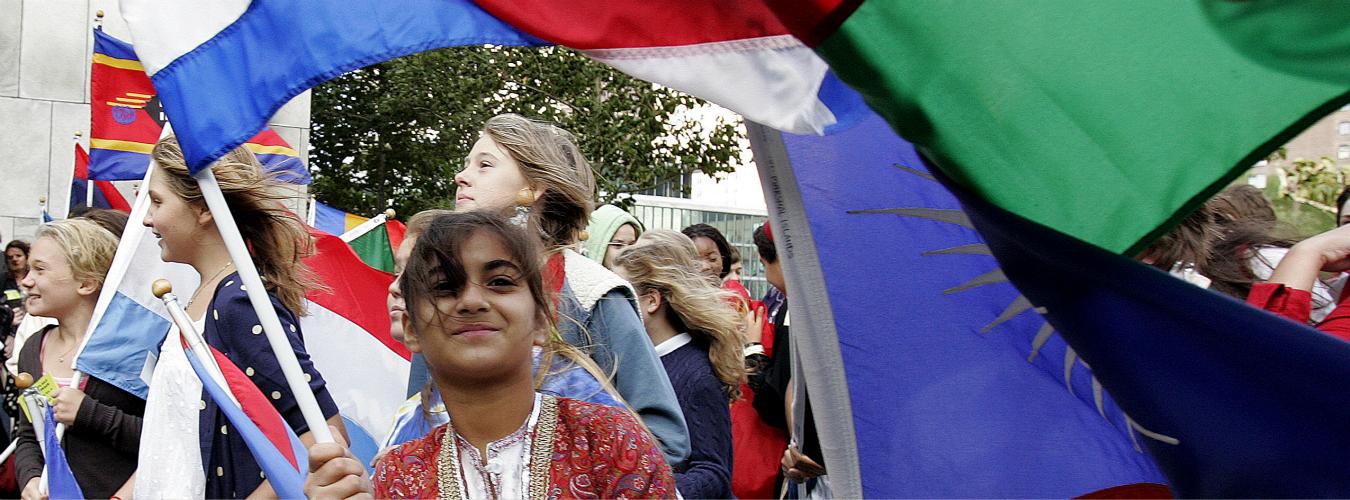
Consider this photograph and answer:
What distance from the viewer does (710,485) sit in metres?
3.67

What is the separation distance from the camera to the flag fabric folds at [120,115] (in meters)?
7.43

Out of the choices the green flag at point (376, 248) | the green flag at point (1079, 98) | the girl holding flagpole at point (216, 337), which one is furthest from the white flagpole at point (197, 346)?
the green flag at point (376, 248)

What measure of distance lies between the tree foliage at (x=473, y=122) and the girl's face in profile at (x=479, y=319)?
12478 mm

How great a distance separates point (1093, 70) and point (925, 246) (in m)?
0.81

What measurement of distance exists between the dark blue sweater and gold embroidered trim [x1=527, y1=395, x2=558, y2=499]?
118cm

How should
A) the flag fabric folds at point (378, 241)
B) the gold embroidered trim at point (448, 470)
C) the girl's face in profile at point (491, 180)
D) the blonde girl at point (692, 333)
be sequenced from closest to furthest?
1. the gold embroidered trim at point (448, 470)
2. the girl's face in profile at point (491, 180)
3. the blonde girl at point (692, 333)
4. the flag fabric folds at point (378, 241)

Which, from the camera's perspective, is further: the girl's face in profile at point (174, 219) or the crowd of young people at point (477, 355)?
the girl's face in profile at point (174, 219)

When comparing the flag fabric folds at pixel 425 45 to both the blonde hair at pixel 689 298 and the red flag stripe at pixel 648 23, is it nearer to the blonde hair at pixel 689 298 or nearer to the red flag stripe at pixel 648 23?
the red flag stripe at pixel 648 23

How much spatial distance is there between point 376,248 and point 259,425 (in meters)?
4.25

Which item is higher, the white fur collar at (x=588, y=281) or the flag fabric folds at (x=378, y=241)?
the white fur collar at (x=588, y=281)

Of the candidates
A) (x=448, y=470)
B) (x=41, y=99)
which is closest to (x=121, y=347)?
(x=448, y=470)

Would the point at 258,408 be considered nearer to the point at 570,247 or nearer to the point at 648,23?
the point at 570,247

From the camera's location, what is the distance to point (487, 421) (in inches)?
92.4

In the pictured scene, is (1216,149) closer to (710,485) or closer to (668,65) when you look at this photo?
(668,65)
